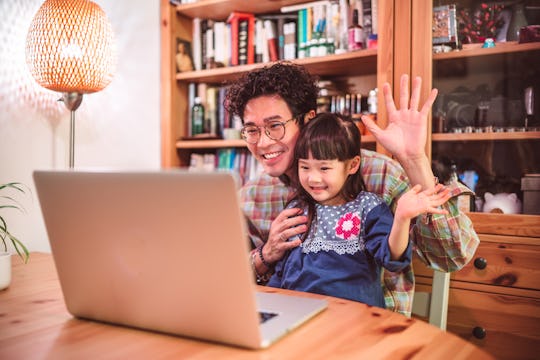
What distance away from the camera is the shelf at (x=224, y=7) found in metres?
2.36

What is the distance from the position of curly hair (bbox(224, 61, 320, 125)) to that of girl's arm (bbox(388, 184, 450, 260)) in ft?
1.92

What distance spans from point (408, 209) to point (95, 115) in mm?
1994

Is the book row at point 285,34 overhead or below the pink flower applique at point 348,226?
overhead

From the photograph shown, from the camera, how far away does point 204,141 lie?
2498mm

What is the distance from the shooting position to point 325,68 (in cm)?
230

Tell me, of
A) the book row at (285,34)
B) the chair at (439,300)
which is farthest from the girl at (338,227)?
the book row at (285,34)

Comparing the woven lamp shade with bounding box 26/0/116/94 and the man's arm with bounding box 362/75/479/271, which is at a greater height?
the woven lamp shade with bounding box 26/0/116/94

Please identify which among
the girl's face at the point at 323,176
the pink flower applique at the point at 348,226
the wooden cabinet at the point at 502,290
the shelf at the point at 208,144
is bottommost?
the wooden cabinet at the point at 502,290

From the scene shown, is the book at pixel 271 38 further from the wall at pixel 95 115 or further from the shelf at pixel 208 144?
the wall at pixel 95 115

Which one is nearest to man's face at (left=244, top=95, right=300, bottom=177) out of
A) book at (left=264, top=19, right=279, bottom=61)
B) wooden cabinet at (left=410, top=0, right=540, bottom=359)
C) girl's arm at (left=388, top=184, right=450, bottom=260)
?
girl's arm at (left=388, top=184, right=450, bottom=260)

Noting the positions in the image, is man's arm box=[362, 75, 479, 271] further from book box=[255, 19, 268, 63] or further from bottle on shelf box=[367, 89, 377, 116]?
book box=[255, 19, 268, 63]

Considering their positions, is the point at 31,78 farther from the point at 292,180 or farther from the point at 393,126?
the point at 393,126

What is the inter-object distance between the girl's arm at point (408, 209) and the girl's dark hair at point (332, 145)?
260 millimetres

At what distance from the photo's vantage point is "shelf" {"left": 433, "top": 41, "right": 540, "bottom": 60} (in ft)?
5.87
